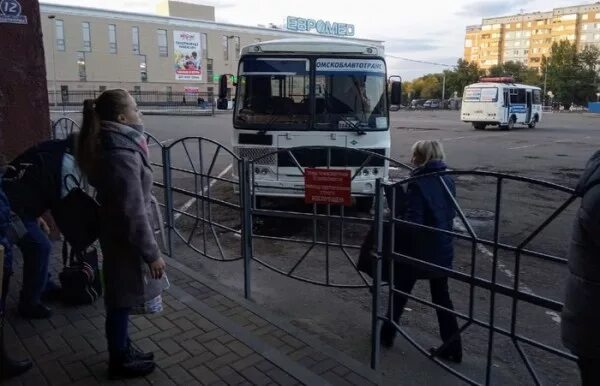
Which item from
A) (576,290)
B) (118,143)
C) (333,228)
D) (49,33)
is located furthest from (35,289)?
(49,33)

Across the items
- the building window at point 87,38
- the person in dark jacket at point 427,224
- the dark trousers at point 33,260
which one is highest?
the building window at point 87,38

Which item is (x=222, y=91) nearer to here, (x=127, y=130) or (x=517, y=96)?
(x=127, y=130)

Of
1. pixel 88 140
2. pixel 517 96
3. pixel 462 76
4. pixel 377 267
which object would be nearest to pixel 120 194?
pixel 88 140

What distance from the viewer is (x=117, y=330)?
3.08 meters

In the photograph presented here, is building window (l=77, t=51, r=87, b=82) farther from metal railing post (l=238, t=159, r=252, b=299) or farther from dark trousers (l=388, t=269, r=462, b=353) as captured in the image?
dark trousers (l=388, t=269, r=462, b=353)

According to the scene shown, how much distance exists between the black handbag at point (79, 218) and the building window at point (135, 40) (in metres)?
75.5

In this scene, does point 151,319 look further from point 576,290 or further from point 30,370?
point 576,290

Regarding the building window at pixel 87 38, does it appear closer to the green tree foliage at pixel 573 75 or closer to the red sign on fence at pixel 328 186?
the green tree foliage at pixel 573 75

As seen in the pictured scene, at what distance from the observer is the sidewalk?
3210mm

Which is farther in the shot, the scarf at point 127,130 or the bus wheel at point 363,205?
the bus wheel at point 363,205

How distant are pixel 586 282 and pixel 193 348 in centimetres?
257

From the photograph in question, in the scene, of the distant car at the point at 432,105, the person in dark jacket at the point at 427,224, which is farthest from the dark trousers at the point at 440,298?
the distant car at the point at 432,105

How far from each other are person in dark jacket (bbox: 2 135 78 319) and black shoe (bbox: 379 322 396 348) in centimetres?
254

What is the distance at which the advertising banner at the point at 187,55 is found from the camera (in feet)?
251
